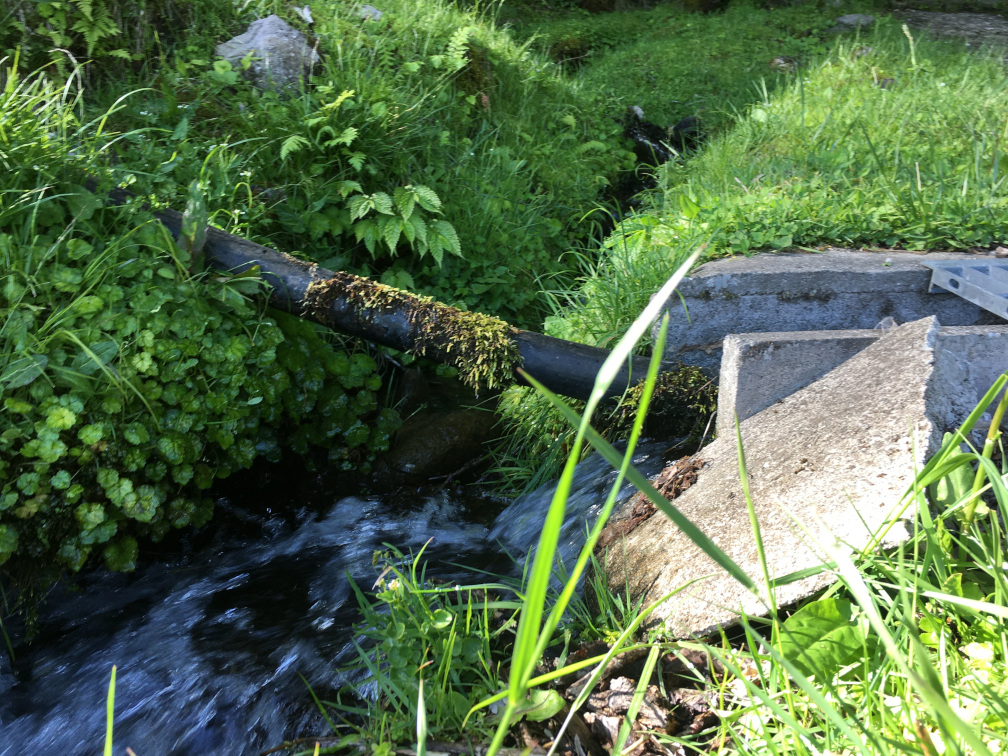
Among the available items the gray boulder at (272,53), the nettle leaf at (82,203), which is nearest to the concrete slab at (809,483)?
the nettle leaf at (82,203)

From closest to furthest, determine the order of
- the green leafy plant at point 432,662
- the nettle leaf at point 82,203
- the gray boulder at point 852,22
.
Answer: the green leafy plant at point 432,662, the nettle leaf at point 82,203, the gray boulder at point 852,22

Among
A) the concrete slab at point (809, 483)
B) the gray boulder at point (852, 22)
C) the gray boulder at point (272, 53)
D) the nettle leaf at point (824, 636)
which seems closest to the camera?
the nettle leaf at point (824, 636)

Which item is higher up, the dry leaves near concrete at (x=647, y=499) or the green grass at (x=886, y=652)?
the green grass at (x=886, y=652)

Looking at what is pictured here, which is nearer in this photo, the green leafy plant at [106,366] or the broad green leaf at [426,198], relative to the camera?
the green leafy plant at [106,366]

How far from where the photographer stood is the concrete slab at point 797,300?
3092mm

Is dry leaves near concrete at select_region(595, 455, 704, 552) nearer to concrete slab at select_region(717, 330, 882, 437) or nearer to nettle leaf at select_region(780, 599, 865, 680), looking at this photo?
concrete slab at select_region(717, 330, 882, 437)

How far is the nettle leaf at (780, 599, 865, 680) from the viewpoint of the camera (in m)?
1.47

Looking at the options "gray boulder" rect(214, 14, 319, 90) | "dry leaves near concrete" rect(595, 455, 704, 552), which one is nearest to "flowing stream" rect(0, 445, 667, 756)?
"dry leaves near concrete" rect(595, 455, 704, 552)

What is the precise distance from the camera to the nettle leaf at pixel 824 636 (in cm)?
147

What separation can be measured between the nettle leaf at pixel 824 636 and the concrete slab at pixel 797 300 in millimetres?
1760

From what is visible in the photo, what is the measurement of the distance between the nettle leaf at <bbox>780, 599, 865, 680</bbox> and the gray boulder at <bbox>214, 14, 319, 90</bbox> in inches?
169

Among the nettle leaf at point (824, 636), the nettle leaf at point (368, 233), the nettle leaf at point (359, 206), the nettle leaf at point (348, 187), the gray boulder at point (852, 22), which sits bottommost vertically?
the nettle leaf at point (368, 233)

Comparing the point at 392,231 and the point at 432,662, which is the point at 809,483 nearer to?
the point at 432,662

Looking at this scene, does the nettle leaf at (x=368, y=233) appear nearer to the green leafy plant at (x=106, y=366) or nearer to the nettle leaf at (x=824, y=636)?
the green leafy plant at (x=106, y=366)
